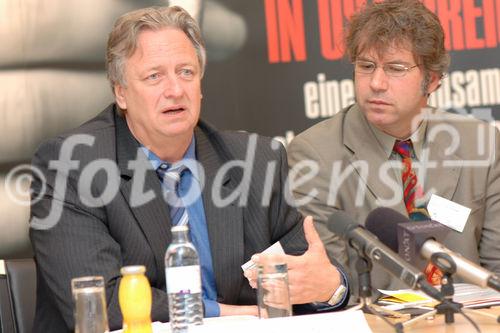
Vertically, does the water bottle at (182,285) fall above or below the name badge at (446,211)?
above

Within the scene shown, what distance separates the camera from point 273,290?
281 cm

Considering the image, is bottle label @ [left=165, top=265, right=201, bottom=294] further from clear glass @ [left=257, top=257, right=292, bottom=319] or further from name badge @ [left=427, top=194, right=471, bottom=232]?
name badge @ [left=427, top=194, right=471, bottom=232]

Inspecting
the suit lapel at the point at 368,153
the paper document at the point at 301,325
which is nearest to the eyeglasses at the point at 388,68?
the suit lapel at the point at 368,153

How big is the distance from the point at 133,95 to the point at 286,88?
1.28 meters

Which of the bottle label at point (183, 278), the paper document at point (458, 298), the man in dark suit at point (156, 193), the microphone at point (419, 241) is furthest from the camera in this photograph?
the man in dark suit at point (156, 193)

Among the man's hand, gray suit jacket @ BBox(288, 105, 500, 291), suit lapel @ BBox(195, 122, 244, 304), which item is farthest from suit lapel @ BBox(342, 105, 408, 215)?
the man's hand

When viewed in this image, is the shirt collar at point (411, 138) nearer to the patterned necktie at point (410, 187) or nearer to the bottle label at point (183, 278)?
the patterned necktie at point (410, 187)

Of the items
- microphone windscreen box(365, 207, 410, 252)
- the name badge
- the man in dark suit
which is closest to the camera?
microphone windscreen box(365, 207, 410, 252)

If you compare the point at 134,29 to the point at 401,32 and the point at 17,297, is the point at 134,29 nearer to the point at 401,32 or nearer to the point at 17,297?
the point at 17,297

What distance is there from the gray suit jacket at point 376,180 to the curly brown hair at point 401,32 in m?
0.32

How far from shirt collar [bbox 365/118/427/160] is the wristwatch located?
1.17 m

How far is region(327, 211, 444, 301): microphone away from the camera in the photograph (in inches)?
90.5

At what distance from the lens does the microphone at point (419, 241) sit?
2.43m

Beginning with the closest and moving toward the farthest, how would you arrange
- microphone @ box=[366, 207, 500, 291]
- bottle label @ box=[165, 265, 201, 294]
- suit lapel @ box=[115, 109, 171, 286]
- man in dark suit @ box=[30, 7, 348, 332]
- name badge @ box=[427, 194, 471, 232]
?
microphone @ box=[366, 207, 500, 291] → bottle label @ box=[165, 265, 201, 294] → man in dark suit @ box=[30, 7, 348, 332] → suit lapel @ box=[115, 109, 171, 286] → name badge @ box=[427, 194, 471, 232]
